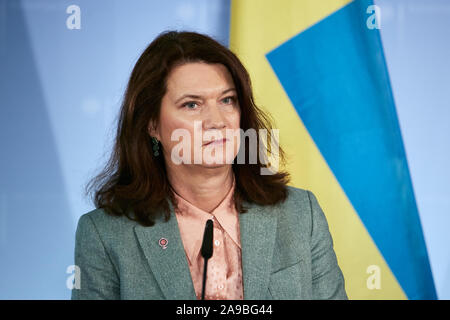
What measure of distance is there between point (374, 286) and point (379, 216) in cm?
27

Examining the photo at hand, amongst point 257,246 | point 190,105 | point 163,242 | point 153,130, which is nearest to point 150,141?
point 153,130

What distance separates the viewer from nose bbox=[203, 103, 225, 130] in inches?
53.8

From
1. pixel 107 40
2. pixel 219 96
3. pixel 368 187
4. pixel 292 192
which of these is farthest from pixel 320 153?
pixel 107 40

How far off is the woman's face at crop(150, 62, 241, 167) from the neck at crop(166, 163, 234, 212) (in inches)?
1.6

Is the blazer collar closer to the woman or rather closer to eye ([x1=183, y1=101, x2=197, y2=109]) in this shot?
the woman

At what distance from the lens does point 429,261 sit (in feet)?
6.33

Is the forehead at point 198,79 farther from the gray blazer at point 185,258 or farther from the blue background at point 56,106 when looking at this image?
the blue background at point 56,106

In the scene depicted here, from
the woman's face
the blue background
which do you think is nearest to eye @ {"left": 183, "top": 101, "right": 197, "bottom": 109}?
the woman's face

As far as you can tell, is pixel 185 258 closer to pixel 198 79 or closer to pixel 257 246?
pixel 257 246

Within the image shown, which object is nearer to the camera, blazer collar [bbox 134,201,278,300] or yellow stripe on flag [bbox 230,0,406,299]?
blazer collar [bbox 134,201,278,300]

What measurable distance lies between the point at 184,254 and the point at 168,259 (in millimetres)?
43

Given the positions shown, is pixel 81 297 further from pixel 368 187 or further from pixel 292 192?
pixel 368 187

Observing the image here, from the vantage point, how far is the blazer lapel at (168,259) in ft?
4.27

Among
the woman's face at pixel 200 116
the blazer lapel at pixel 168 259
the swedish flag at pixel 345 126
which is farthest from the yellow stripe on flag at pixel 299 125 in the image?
the blazer lapel at pixel 168 259
